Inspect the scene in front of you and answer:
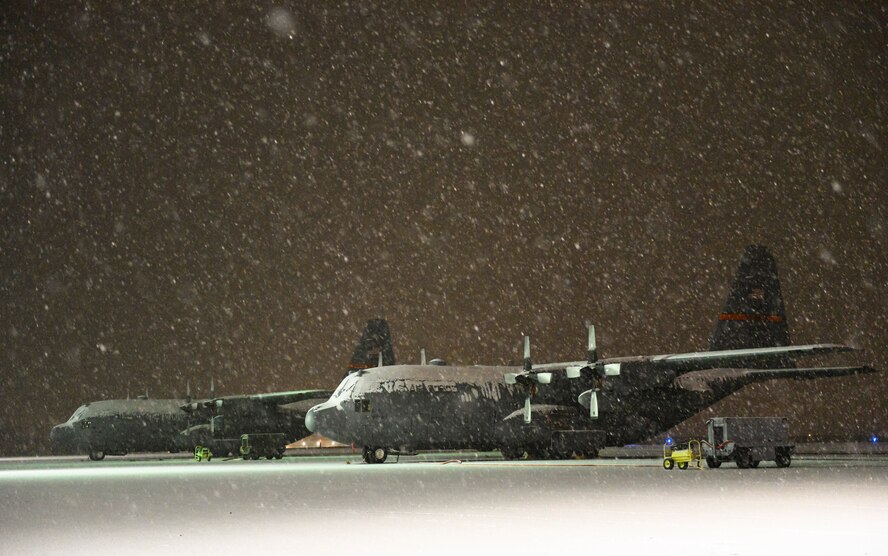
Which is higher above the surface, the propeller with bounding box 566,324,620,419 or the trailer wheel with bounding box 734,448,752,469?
the propeller with bounding box 566,324,620,419

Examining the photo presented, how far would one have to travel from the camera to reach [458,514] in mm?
14984

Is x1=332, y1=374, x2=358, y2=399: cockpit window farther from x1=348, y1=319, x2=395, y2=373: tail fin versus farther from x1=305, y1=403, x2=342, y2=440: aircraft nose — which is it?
x1=348, y1=319, x2=395, y2=373: tail fin

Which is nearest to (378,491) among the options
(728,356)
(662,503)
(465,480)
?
(465,480)

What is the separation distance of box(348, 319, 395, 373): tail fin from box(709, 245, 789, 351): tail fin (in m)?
19.8

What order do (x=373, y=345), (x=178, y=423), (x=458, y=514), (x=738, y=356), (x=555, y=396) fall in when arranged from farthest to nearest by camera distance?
(x=373, y=345)
(x=178, y=423)
(x=555, y=396)
(x=738, y=356)
(x=458, y=514)

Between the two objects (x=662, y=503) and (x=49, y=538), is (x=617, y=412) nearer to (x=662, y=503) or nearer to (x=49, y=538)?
(x=662, y=503)

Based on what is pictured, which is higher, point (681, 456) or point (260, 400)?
point (260, 400)

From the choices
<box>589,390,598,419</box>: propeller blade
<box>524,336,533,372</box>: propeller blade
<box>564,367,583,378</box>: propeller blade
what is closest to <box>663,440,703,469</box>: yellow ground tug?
<box>589,390,598,419</box>: propeller blade

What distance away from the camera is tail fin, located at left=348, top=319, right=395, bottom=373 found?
2122 inches

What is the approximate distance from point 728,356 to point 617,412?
623 centimetres

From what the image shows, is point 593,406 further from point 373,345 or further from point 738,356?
point 373,345

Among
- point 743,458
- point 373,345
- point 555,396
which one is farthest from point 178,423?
point 743,458

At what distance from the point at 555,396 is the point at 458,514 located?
2418 centimetres

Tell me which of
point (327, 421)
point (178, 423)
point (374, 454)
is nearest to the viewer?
point (327, 421)
